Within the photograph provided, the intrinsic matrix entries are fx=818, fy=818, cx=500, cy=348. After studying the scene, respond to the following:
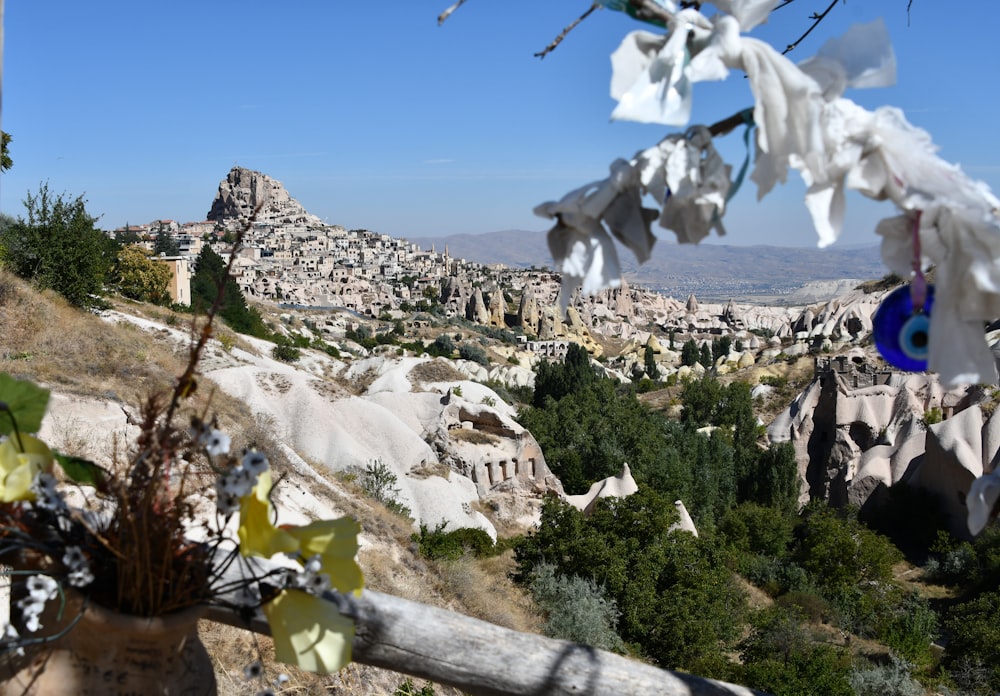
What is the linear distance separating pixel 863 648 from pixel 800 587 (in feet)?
8.48

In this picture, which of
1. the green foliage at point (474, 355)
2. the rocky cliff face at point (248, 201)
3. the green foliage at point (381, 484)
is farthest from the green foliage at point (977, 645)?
the rocky cliff face at point (248, 201)

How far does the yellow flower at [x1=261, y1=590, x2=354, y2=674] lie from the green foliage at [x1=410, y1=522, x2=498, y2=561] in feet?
29.4

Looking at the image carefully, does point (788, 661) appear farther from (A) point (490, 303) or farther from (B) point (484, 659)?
(A) point (490, 303)

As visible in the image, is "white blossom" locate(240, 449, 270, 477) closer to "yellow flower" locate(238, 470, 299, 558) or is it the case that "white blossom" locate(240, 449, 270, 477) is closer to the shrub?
"yellow flower" locate(238, 470, 299, 558)

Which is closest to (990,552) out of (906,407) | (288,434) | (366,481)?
(906,407)

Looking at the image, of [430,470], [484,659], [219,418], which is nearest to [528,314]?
[430,470]

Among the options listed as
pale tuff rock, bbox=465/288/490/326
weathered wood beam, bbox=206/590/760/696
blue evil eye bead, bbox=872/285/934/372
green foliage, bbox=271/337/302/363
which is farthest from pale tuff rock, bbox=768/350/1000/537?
pale tuff rock, bbox=465/288/490/326

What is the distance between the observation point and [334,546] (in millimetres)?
1120

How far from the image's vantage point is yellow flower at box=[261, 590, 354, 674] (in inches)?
43.9

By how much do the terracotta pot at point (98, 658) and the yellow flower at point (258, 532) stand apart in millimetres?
146

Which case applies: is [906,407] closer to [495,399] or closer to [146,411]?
[495,399]

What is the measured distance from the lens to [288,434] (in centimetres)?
1377

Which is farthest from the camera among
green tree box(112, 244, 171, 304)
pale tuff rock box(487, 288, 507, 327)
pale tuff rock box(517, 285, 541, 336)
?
pale tuff rock box(517, 285, 541, 336)

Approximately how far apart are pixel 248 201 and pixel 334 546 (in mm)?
123440
